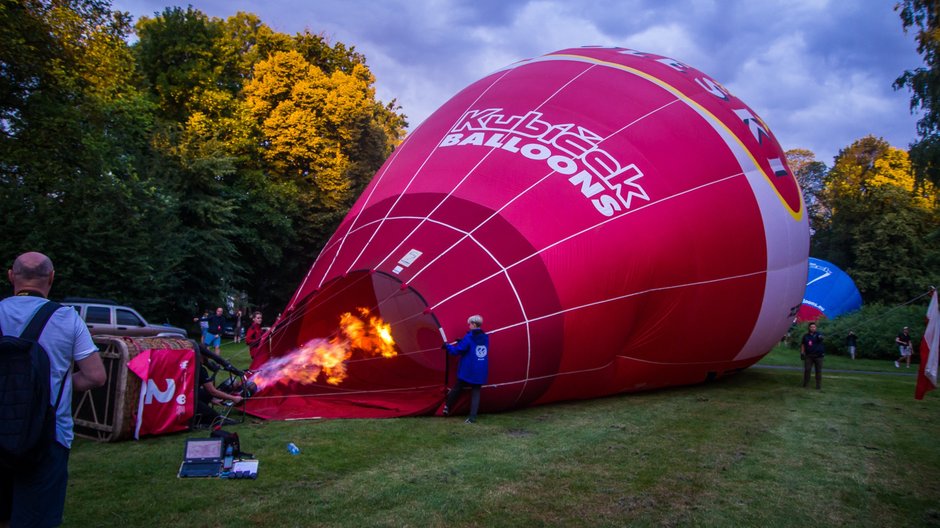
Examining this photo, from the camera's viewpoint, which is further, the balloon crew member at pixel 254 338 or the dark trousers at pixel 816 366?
the dark trousers at pixel 816 366

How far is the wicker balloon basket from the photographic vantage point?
221 inches

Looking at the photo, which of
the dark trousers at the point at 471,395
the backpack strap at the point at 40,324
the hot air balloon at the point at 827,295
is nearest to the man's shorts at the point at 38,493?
the backpack strap at the point at 40,324

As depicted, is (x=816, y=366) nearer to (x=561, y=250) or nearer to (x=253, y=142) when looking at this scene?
(x=561, y=250)

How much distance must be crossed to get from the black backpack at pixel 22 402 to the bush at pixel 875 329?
21872mm

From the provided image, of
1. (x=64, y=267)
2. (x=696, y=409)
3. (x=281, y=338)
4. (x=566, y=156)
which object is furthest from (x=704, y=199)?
(x=64, y=267)

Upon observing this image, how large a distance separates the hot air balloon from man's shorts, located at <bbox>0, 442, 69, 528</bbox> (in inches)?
1053

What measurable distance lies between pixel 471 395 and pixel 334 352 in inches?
73.9

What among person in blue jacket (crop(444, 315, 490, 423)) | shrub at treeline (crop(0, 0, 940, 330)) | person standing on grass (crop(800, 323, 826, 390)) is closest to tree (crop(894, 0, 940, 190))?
shrub at treeline (crop(0, 0, 940, 330))

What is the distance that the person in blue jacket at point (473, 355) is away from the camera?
6602 mm

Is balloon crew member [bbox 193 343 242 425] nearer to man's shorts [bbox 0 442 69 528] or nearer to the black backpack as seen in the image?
man's shorts [bbox 0 442 69 528]

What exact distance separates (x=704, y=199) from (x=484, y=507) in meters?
5.66

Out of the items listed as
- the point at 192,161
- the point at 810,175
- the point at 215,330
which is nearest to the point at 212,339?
the point at 215,330

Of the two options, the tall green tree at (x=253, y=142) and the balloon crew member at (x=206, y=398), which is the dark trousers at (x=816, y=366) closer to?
the balloon crew member at (x=206, y=398)

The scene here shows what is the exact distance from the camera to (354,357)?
779 cm
